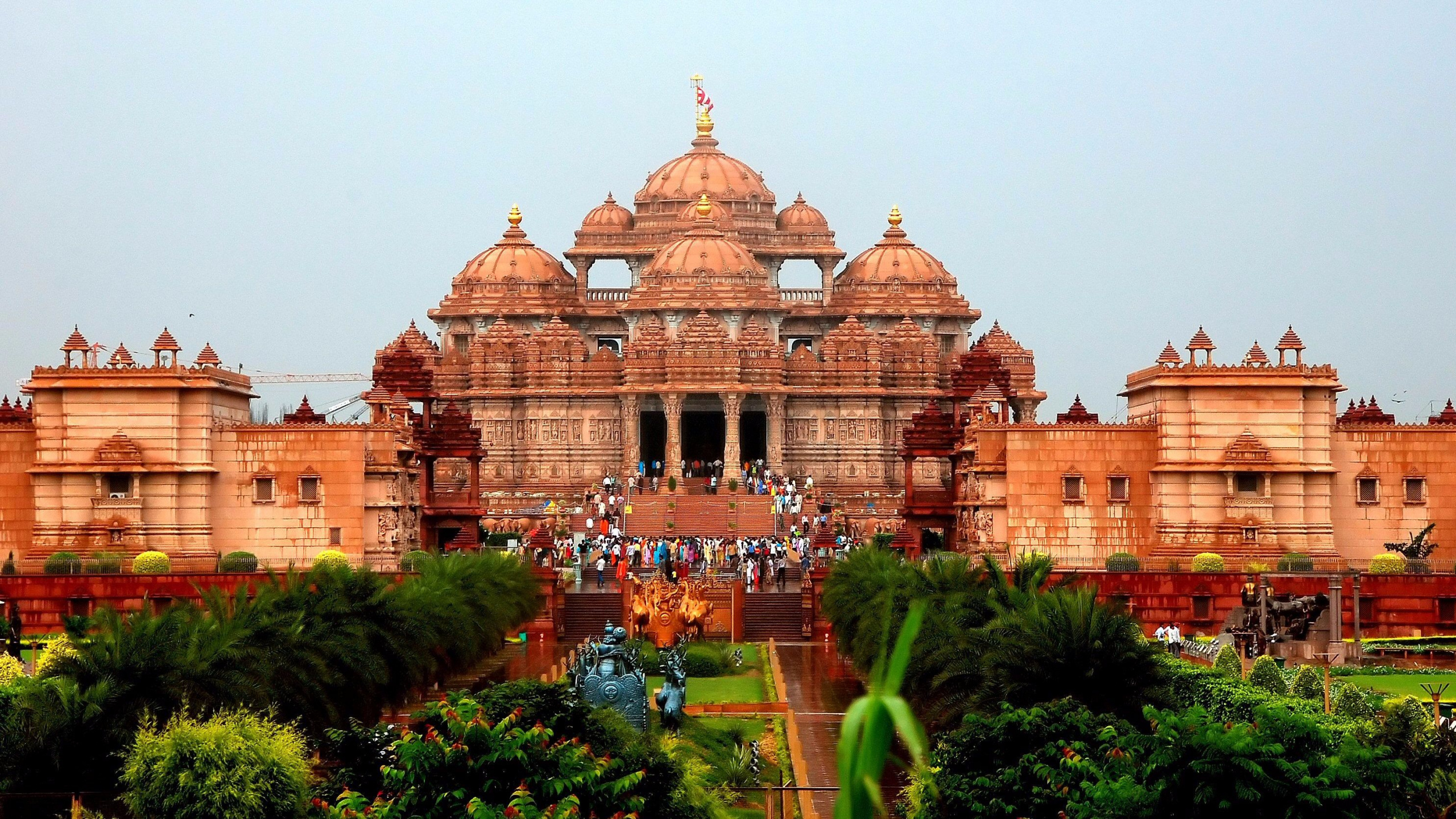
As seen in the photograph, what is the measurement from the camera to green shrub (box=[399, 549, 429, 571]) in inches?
1977

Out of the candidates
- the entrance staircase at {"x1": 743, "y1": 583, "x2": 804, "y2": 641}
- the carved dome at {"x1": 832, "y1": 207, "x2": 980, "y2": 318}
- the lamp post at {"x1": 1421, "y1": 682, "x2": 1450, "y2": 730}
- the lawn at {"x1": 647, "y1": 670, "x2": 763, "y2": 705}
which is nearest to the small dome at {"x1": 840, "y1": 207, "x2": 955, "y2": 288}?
the carved dome at {"x1": 832, "y1": 207, "x2": 980, "y2": 318}

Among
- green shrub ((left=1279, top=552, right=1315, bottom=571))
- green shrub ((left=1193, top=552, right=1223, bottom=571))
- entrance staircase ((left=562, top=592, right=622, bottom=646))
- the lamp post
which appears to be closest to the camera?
the lamp post

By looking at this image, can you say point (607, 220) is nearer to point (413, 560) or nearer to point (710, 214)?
point (710, 214)

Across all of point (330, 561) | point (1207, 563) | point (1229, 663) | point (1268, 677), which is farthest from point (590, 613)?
point (1268, 677)

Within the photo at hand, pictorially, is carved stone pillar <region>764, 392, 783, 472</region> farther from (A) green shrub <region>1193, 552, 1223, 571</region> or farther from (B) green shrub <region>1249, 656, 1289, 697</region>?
(B) green shrub <region>1249, 656, 1289, 697</region>

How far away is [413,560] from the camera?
5138 centimetres

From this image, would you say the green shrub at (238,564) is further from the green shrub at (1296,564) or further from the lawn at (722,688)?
the green shrub at (1296,564)

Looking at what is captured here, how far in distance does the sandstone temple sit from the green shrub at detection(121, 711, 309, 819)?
95.8 feet

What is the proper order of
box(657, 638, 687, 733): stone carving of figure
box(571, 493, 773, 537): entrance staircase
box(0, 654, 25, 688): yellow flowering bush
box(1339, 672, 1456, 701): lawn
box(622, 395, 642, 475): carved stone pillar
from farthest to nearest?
box(622, 395, 642, 475): carved stone pillar → box(571, 493, 773, 537): entrance staircase → box(1339, 672, 1456, 701): lawn → box(657, 638, 687, 733): stone carving of figure → box(0, 654, 25, 688): yellow flowering bush

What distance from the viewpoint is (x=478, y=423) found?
82062mm

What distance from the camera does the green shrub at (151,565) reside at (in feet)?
164

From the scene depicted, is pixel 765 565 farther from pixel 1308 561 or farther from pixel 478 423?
pixel 478 423

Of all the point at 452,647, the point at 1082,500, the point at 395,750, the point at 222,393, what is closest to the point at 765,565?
the point at 1082,500

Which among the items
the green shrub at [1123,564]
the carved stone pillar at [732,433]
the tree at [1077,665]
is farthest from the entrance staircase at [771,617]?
the carved stone pillar at [732,433]
